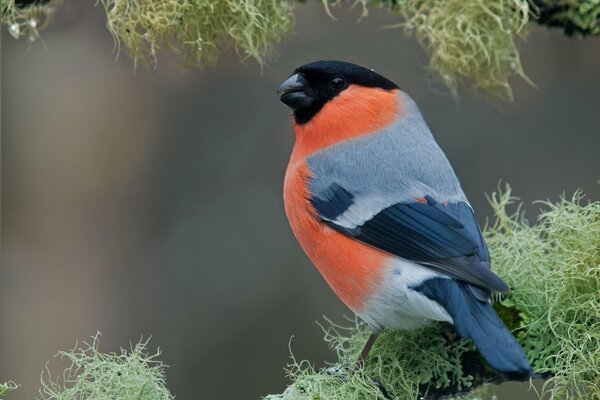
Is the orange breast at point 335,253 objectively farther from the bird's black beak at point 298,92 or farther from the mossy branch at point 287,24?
the mossy branch at point 287,24

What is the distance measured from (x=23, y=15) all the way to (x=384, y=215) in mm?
1224

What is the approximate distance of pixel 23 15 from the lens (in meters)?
2.80

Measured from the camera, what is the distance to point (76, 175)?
14.1ft

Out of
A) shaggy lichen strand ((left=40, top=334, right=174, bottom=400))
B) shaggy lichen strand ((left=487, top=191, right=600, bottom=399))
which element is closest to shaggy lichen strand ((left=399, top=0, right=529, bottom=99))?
shaggy lichen strand ((left=487, top=191, right=600, bottom=399))

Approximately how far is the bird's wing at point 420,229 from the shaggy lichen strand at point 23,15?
38.8 inches

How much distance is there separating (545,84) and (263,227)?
1.43m

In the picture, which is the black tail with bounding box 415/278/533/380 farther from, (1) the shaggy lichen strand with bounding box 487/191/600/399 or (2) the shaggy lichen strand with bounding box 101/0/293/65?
(2) the shaggy lichen strand with bounding box 101/0/293/65

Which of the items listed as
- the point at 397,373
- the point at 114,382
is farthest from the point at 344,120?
the point at 114,382

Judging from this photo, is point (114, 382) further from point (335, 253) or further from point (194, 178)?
point (194, 178)

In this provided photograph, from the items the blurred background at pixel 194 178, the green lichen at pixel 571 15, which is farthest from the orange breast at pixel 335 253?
the blurred background at pixel 194 178

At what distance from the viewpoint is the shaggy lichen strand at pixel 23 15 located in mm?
2732

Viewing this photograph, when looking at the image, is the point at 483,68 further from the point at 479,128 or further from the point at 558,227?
the point at 479,128

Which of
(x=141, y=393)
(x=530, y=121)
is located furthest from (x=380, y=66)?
(x=141, y=393)

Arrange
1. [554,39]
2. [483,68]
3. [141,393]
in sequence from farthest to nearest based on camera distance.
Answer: [554,39], [483,68], [141,393]
